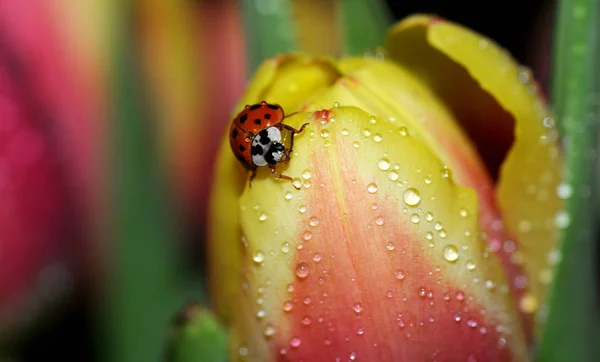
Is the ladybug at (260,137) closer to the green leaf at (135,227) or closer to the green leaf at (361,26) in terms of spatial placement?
the green leaf at (361,26)

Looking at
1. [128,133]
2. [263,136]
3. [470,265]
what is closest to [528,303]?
[470,265]

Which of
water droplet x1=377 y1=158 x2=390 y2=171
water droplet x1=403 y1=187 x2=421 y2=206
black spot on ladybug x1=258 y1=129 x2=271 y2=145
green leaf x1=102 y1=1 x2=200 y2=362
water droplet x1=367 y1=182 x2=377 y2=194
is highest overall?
black spot on ladybug x1=258 y1=129 x2=271 y2=145

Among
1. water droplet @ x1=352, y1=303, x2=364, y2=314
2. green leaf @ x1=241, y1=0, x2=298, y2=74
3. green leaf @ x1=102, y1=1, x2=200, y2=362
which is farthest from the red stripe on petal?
green leaf @ x1=102, y1=1, x2=200, y2=362

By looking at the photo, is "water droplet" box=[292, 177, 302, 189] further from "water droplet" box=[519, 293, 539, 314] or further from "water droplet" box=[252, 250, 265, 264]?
"water droplet" box=[519, 293, 539, 314]

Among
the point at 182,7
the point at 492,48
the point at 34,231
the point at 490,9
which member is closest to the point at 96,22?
the point at 182,7

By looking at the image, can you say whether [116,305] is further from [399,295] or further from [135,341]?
[399,295]

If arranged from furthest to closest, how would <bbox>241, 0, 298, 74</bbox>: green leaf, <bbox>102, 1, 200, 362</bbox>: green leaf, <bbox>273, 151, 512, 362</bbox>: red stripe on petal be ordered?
Answer: <bbox>102, 1, 200, 362</bbox>: green leaf, <bbox>241, 0, 298, 74</bbox>: green leaf, <bbox>273, 151, 512, 362</bbox>: red stripe on petal
